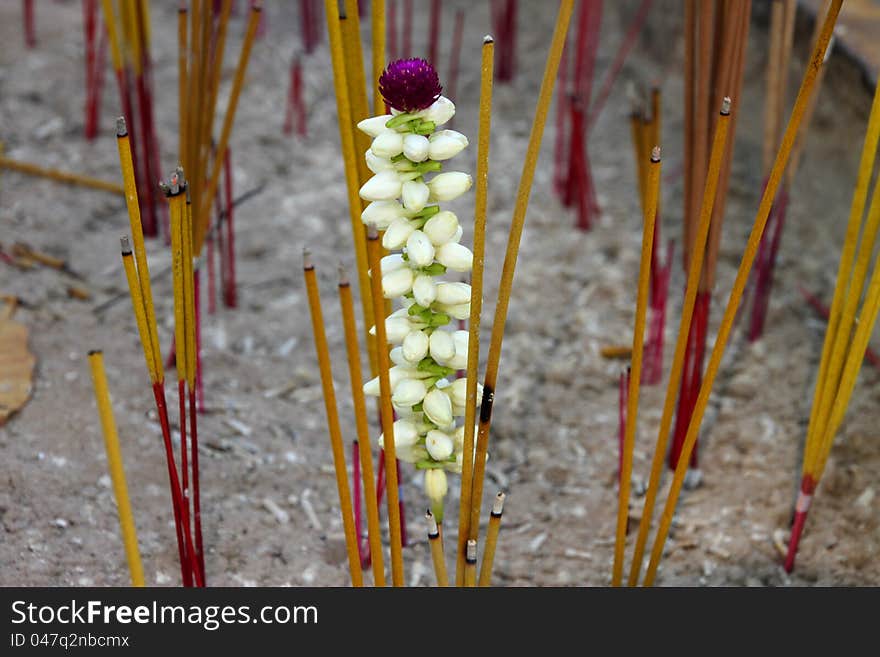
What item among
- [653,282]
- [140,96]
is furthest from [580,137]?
[140,96]

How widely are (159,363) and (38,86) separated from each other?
3.97 feet

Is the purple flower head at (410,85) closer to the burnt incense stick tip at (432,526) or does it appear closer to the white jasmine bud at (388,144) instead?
the white jasmine bud at (388,144)

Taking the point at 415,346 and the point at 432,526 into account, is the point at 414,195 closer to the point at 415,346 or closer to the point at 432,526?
the point at 415,346

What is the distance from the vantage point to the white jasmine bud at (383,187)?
0.76 metres

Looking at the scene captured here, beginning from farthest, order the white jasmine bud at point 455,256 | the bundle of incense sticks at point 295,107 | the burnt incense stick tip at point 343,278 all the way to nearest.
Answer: the bundle of incense sticks at point 295,107 → the white jasmine bud at point 455,256 → the burnt incense stick tip at point 343,278

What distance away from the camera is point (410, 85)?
0.73m

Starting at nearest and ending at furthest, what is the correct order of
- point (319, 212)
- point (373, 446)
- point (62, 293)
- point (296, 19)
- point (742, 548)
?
1. point (742, 548)
2. point (373, 446)
3. point (62, 293)
4. point (319, 212)
5. point (296, 19)

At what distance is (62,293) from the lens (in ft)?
4.84

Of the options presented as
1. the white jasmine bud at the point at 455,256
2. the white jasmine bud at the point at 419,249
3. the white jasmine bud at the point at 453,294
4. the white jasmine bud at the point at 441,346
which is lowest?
the white jasmine bud at the point at 441,346

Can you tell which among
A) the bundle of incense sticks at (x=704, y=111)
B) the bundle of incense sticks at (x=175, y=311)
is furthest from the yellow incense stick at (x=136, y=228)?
the bundle of incense sticks at (x=704, y=111)

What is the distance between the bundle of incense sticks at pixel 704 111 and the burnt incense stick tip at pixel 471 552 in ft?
1.13

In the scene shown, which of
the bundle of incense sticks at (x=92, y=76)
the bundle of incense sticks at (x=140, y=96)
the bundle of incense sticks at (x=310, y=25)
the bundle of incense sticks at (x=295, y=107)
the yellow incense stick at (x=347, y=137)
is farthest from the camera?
the bundle of incense sticks at (x=310, y=25)
